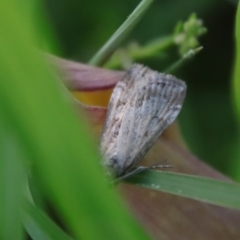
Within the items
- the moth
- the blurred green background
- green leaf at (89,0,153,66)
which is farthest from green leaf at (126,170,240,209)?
the blurred green background

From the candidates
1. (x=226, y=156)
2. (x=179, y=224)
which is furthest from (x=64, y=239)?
(x=226, y=156)

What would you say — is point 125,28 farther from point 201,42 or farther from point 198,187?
point 201,42

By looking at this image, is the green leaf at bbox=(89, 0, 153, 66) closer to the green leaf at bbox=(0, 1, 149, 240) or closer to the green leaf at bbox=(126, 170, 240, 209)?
the green leaf at bbox=(126, 170, 240, 209)

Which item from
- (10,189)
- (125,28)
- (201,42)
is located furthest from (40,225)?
(201,42)

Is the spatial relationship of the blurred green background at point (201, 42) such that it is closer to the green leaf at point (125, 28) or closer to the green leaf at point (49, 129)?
the green leaf at point (125, 28)

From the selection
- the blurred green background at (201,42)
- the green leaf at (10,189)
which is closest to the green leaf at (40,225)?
the green leaf at (10,189)

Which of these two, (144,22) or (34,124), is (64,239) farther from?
(144,22)
